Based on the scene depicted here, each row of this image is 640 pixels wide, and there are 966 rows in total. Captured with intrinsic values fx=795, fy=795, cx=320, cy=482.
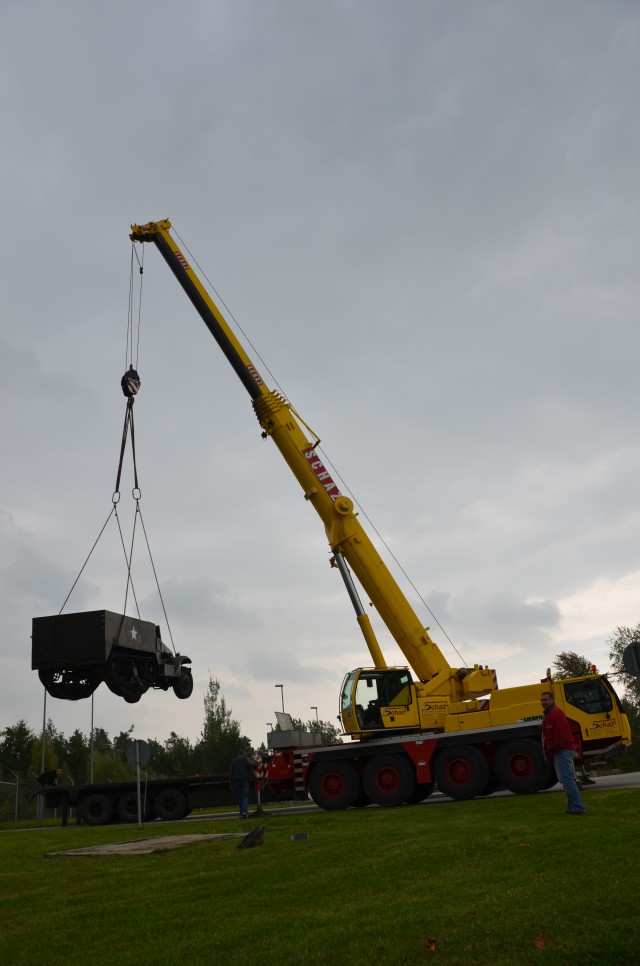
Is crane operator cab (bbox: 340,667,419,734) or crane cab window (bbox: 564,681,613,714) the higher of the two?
crane operator cab (bbox: 340,667,419,734)

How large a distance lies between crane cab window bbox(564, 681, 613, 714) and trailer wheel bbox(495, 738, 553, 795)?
4.14ft

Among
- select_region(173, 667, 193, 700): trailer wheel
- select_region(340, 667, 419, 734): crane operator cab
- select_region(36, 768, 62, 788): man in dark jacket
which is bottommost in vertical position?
select_region(36, 768, 62, 788): man in dark jacket

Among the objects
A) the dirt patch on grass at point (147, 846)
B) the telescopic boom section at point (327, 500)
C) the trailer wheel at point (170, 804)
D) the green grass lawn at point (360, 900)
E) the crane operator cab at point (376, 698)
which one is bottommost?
the green grass lawn at point (360, 900)

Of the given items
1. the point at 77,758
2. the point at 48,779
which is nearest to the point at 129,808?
the point at 48,779

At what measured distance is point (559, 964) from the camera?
14.6 feet

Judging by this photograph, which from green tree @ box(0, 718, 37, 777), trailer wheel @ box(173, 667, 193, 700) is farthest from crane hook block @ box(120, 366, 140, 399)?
green tree @ box(0, 718, 37, 777)

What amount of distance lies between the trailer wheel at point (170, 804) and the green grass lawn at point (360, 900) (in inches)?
472

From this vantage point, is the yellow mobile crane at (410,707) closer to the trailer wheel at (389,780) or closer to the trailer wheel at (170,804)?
the trailer wheel at (389,780)

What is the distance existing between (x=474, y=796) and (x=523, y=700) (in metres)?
2.32

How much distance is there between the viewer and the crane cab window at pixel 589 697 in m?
16.8

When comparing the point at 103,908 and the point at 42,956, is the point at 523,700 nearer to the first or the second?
the point at 103,908

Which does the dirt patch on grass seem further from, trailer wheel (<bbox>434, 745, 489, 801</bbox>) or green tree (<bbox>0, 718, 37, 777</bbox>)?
green tree (<bbox>0, 718, 37, 777</bbox>)

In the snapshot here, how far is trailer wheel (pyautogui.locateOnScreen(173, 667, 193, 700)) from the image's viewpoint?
20094 millimetres

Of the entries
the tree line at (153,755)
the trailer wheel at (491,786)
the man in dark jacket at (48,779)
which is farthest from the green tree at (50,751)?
the trailer wheel at (491,786)
